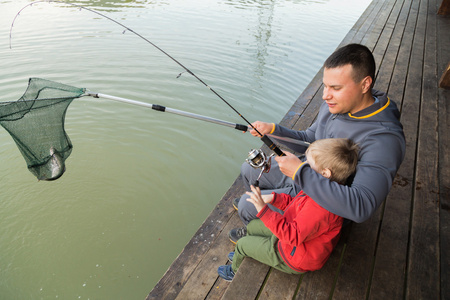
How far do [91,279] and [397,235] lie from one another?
226 cm

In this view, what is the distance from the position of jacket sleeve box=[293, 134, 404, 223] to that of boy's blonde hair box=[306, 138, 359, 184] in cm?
5

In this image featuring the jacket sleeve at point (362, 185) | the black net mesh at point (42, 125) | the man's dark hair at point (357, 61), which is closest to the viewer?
the jacket sleeve at point (362, 185)

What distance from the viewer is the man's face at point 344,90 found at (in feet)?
5.56

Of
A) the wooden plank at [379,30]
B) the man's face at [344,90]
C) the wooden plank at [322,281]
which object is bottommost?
the wooden plank at [322,281]

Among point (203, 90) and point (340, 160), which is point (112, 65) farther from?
point (340, 160)

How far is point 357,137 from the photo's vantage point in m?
1.70

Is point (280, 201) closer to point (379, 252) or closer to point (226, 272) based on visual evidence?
point (226, 272)

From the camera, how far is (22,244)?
2791 mm

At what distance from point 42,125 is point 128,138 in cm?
202

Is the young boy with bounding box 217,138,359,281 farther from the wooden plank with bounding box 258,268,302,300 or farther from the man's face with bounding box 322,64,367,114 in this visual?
the man's face with bounding box 322,64,367,114

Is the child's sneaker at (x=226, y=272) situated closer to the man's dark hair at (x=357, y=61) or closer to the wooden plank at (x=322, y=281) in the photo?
the wooden plank at (x=322, y=281)

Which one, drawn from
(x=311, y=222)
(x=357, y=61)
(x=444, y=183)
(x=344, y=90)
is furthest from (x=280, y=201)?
(x=444, y=183)

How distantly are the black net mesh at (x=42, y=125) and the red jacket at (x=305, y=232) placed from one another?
1.44 m

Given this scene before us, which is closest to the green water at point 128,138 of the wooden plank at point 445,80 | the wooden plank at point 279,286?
the wooden plank at point 279,286
